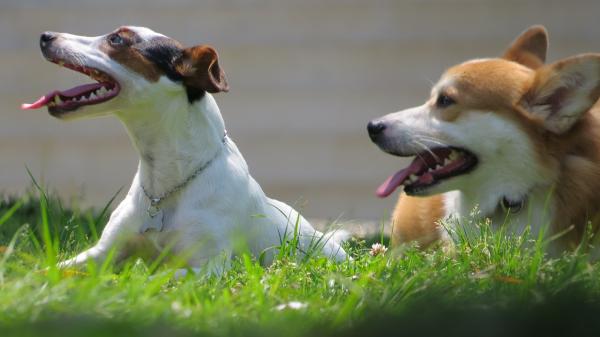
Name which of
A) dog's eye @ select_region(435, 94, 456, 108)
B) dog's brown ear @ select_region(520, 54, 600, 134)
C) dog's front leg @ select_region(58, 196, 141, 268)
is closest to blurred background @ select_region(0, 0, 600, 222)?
dog's eye @ select_region(435, 94, 456, 108)

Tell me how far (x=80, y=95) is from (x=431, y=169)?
159 centimetres

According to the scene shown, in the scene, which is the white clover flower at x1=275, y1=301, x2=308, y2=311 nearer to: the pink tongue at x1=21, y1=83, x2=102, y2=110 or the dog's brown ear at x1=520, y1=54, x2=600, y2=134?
the pink tongue at x1=21, y1=83, x2=102, y2=110

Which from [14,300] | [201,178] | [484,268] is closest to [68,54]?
[201,178]

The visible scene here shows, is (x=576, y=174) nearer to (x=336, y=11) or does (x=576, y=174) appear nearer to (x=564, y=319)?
(x=564, y=319)

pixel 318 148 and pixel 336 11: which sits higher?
pixel 336 11

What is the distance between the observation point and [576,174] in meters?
4.17

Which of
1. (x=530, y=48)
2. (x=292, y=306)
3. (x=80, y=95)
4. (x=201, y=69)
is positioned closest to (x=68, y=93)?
(x=80, y=95)

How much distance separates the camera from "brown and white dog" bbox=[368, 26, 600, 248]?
4.16m

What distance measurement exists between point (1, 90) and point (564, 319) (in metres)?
6.31

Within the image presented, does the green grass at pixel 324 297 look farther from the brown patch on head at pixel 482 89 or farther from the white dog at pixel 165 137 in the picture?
the brown patch on head at pixel 482 89

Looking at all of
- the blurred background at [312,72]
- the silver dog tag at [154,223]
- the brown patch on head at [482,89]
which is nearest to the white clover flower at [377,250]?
the brown patch on head at [482,89]

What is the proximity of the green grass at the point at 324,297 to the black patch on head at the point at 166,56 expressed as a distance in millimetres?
794

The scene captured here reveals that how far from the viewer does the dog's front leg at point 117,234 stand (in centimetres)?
395

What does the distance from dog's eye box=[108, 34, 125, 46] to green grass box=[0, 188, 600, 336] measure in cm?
89
